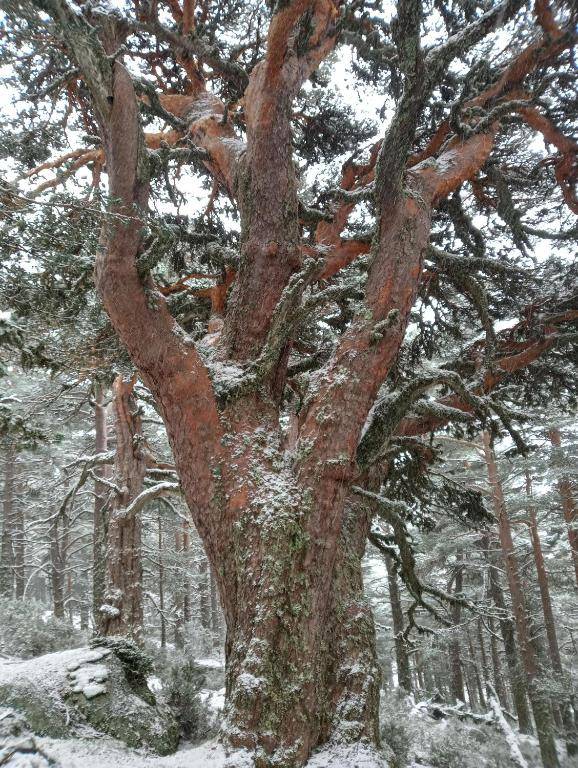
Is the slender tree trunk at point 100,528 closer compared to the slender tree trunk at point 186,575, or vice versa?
the slender tree trunk at point 100,528

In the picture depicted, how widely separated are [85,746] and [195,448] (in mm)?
2225

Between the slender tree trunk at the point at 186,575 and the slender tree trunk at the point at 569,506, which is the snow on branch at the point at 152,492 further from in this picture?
the slender tree trunk at the point at 569,506

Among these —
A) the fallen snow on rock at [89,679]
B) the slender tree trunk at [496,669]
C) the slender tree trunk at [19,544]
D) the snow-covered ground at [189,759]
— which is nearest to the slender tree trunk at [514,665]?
the slender tree trunk at [496,669]

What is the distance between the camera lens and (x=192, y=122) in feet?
18.3

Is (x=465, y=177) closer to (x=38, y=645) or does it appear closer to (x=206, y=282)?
(x=206, y=282)

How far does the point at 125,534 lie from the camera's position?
7500 millimetres

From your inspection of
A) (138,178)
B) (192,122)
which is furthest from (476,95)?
(138,178)

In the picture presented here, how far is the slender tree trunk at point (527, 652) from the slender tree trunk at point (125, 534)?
776cm

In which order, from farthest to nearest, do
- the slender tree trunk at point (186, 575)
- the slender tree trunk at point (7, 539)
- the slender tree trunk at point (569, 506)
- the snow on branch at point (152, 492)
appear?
the slender tree trunk at point (186, 575)
the slender tree trunk at point (7, 539)
the slender tree trunk at point (569, 506)
the snow on branch at point (152, 492)

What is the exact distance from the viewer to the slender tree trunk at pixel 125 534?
6.96m

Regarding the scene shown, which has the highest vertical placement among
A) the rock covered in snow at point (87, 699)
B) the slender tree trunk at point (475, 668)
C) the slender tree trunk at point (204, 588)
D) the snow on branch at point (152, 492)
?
the snow on branch at point (152, 492)

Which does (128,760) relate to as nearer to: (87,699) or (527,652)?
(87,699)

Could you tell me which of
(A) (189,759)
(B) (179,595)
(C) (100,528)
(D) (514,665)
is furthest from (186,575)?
(A) (189,759)

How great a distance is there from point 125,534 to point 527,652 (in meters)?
10.8
